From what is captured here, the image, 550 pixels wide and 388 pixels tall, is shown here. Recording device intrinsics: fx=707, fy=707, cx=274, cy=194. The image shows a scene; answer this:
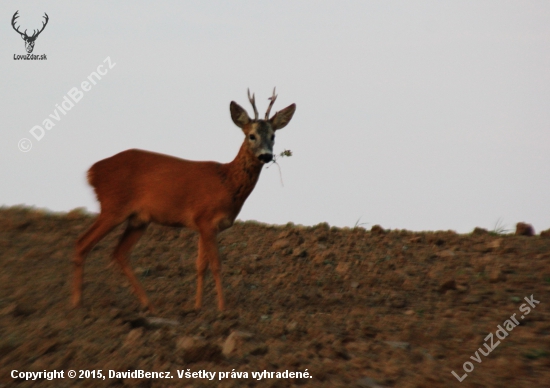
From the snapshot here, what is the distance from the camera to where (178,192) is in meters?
8.09

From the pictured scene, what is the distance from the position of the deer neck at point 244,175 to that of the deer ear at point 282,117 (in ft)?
1.54

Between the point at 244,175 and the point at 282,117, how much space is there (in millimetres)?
878

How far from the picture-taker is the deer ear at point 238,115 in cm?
825

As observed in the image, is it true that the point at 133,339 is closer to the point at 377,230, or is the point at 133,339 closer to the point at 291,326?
the point at 291,326

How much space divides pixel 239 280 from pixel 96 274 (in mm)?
1851

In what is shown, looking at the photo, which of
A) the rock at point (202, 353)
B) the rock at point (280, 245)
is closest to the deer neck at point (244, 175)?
the rock at point (280, 245)

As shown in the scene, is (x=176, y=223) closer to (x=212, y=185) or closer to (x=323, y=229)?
(x=212, y=185)

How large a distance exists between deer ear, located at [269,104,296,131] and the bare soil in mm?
1963

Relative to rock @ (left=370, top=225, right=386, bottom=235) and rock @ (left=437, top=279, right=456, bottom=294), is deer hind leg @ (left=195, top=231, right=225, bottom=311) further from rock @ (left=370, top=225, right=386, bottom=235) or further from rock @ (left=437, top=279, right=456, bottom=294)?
rock @ (left=370, top=225, right=386, bottom=235)

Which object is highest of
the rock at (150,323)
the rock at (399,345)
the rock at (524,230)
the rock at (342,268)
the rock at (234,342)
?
the rock at (524,230)

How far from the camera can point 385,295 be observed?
8.45 meters

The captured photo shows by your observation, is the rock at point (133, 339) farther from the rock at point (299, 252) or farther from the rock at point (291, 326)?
the rock at point (299, 252)

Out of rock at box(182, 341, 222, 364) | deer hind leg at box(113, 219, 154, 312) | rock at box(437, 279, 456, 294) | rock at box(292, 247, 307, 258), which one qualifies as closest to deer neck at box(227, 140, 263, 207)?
deer hind leg at box(113, 219, 154, 312)

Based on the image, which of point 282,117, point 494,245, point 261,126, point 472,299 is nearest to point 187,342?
point 261,126
